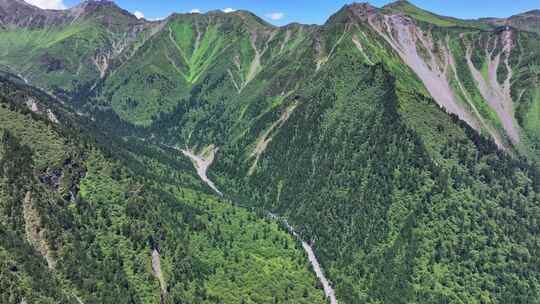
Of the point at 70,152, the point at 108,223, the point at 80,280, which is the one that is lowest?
the point at 80,280

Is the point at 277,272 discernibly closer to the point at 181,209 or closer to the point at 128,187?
the point at 181,209

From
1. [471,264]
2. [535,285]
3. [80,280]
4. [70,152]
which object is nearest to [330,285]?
[471,264]

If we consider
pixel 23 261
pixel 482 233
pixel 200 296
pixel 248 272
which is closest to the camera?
pixel 23 261

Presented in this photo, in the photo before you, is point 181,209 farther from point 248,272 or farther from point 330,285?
point 330,285

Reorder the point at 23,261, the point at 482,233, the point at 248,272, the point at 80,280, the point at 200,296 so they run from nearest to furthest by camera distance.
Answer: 1. the point at 23,261
2. the point at 80,280
3. the point at 200,296
4. the point at 248,272
5. the point at 482,233

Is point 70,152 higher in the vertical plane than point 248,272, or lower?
higher

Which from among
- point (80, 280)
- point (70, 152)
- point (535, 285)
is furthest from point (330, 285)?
point (70, 152)

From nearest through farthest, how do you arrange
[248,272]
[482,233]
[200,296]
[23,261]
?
[23,261]
[200,296]
[248,272]
[482,233]

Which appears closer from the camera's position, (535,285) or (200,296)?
(200,296)

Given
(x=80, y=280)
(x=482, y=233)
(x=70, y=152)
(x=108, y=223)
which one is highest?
(x=482, y=233)
